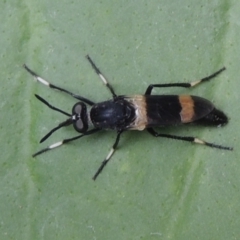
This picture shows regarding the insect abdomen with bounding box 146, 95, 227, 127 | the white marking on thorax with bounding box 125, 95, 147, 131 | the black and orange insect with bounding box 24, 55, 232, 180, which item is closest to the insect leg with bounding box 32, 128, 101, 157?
the black and orange insect with bounding box 24, 55, 232, 180

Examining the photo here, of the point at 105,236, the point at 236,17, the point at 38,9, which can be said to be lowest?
the point at 105,236

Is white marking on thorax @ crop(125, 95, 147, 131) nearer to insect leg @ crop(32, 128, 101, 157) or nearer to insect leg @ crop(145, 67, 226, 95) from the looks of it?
insect leg @ crop(145, 67, 226, 95)

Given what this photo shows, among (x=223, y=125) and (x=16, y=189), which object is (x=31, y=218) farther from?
(x=223, y=125)

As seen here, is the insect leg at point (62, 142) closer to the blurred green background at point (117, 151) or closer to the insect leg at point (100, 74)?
the blurred green background at point (117, 151)

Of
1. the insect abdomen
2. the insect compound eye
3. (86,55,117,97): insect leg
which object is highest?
(86,55,117,97): insect leg

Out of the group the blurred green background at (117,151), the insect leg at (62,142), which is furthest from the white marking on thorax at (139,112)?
the insect leg at (62,142)

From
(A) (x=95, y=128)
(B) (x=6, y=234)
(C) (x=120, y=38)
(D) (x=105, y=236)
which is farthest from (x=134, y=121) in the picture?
(B) (x=6, y=234)

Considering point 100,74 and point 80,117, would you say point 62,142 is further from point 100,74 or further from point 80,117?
point 100,74
